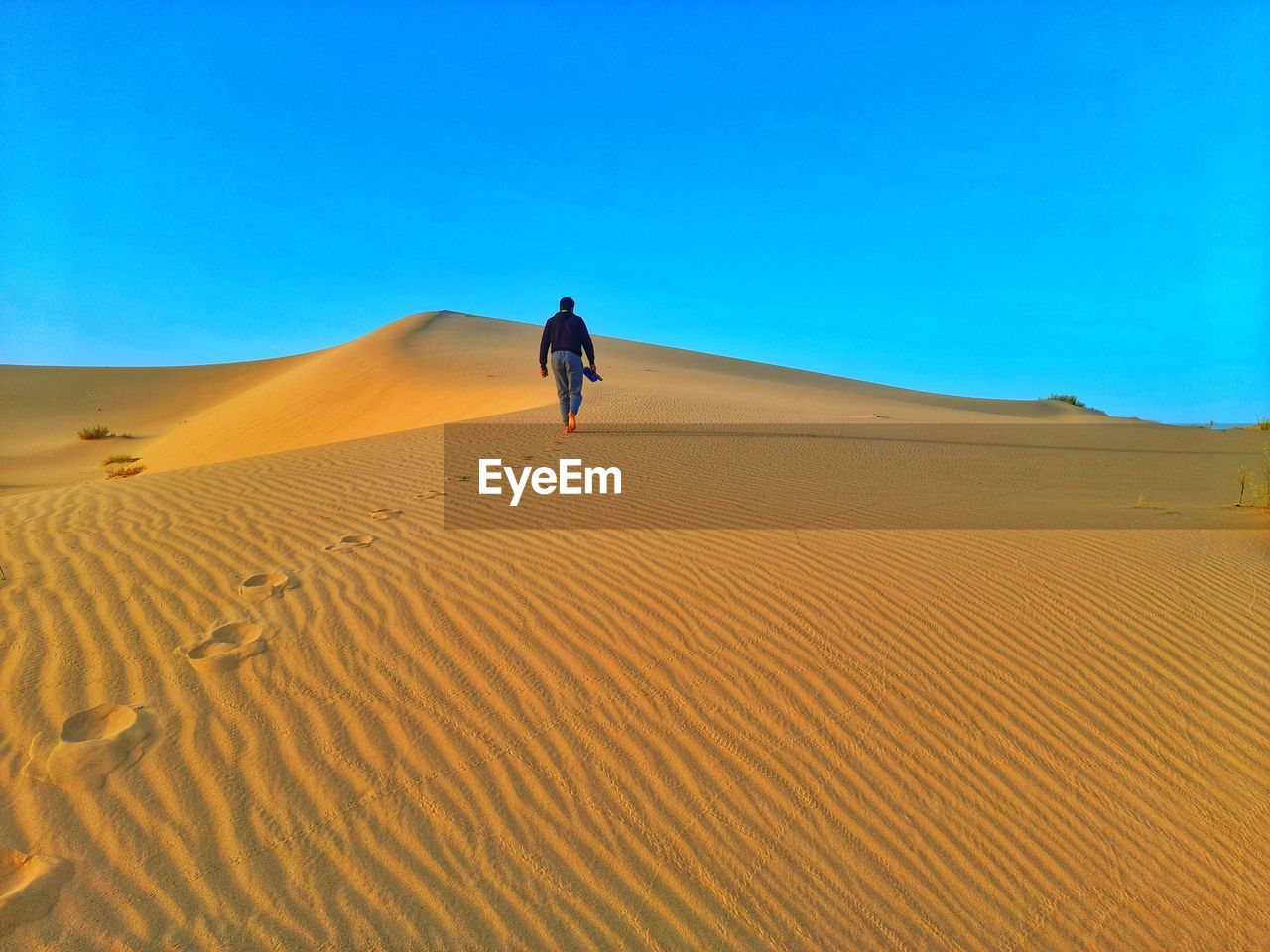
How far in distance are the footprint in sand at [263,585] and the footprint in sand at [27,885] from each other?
2045 millimetres

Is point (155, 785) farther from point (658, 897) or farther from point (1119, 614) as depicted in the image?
point (1119, 614)

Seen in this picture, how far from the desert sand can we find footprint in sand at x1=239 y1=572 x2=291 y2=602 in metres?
0.03

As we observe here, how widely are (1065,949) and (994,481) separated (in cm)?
912

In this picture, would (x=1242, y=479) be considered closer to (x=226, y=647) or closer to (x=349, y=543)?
(x=349, y=543)

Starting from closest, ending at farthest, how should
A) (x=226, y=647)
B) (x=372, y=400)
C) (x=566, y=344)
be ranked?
(x=226, y=647) < (x=566, y=344) < (x=372, y=400)

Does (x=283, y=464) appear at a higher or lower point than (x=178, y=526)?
higher

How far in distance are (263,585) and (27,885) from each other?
2.39 metres

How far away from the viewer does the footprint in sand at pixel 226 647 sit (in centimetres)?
372

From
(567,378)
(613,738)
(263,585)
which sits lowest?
(613,738)

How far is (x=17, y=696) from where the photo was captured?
3355 mm

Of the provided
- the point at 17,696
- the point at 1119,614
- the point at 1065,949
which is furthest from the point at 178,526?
the point at 1119,614

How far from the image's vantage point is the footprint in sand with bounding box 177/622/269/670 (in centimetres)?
372

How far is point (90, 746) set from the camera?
3041mm

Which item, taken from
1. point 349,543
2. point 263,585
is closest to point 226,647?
point 263,585
